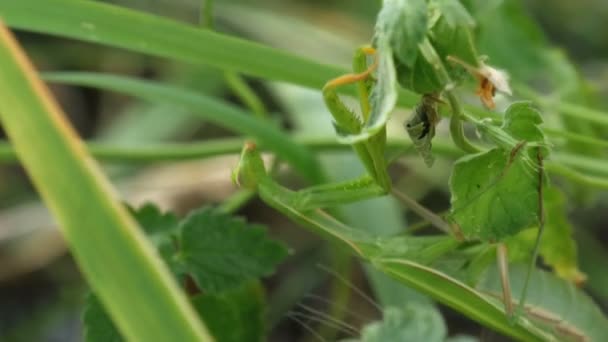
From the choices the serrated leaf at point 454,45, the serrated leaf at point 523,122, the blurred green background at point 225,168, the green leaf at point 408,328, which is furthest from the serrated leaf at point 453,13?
the blurred green background at point 225,168

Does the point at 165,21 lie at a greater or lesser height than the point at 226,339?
greater

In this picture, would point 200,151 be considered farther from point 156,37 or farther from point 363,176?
point 363,176

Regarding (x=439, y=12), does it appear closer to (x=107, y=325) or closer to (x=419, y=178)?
(x=107, y=325)

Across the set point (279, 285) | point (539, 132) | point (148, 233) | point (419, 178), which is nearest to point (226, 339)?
point (148, 233)

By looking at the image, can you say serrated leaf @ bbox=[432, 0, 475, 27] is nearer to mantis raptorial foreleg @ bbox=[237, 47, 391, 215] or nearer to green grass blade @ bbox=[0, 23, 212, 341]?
mantis raptorial foreleg @ bbox=[237, 47, 391, 215]

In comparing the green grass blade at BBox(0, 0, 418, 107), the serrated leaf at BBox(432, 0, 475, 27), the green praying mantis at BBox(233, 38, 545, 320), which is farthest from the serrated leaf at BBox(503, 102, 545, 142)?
the green grass blade at BBox(0, 0, 418, 107)

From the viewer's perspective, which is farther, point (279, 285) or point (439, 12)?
point (279, 285)
